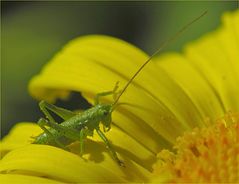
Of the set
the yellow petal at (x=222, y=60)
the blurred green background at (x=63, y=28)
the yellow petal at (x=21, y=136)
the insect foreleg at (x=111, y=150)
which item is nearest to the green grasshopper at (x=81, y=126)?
the insect foreleg at (x=111, y=150)

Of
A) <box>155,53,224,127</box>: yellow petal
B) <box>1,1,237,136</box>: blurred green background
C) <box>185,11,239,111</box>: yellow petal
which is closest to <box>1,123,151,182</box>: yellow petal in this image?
<box>155,53,224,127</box>: yellow petal

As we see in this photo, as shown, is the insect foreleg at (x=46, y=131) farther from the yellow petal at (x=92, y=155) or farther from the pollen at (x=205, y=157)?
the pollen at (x=205, y=157)

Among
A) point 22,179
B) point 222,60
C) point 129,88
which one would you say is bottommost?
point 22,179

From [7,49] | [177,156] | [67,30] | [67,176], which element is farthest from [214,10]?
[67,176]

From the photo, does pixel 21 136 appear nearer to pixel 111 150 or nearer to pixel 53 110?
pixel 53 110

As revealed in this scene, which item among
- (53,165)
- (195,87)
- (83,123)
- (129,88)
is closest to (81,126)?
(83,123)

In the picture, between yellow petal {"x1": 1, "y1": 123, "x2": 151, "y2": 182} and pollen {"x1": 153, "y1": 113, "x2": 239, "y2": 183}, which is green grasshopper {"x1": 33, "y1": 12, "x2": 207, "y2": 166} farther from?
pollen {"x1": 153, "y1": 113, "x2": 239, "y2": 183}
